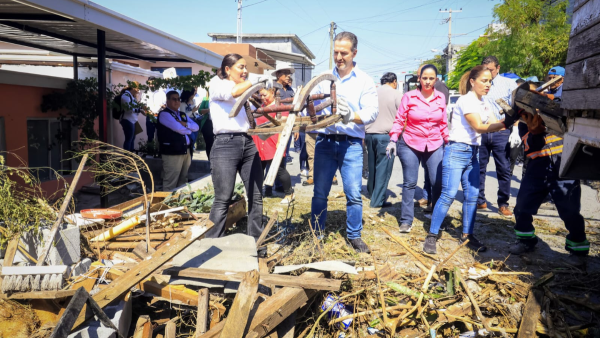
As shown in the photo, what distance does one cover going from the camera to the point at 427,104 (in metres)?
5.33

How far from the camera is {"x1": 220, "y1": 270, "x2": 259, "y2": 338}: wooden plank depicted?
2480 mm

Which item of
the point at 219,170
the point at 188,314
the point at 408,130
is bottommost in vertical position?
the point at 188,314

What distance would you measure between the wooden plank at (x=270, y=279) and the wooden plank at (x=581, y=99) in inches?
77.3

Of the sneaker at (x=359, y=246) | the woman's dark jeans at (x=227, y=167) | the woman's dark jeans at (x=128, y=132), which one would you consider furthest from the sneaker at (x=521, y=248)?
the woman's dark jeans at (x=128, y=132)

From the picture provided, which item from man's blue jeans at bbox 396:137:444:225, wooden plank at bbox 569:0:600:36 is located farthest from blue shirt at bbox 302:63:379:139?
wooden plank at bbox 569:0:600:36

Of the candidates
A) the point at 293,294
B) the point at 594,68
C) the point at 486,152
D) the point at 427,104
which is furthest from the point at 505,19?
the point at 293,294

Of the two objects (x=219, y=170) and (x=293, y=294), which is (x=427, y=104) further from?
(x=293, y=294)

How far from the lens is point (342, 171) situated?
435 cm

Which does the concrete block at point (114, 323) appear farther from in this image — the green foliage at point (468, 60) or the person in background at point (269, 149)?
the green foliage at point (468, 60)

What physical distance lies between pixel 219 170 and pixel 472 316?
2.43 m

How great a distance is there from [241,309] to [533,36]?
56.1 feet

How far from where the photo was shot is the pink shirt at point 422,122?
5.25 m

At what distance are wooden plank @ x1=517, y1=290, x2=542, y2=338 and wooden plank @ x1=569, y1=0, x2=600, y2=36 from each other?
194 centimetres

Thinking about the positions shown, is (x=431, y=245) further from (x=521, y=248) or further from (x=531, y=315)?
(x=531, y=315)
